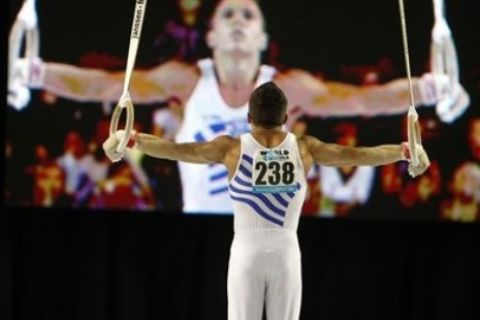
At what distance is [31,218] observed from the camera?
5.89 metres

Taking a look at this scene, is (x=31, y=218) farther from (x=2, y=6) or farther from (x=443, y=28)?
(x=443, y=28)

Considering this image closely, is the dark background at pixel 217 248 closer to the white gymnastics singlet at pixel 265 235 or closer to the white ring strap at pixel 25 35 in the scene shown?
the white ring strap at pixel 25 35

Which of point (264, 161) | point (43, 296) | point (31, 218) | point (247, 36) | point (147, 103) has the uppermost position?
point (247, 36)

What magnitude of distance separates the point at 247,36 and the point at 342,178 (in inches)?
41.4

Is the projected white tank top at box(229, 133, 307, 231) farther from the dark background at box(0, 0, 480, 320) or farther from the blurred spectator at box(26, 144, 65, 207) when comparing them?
the blurred spectator at box(26, 144, 65, 207)

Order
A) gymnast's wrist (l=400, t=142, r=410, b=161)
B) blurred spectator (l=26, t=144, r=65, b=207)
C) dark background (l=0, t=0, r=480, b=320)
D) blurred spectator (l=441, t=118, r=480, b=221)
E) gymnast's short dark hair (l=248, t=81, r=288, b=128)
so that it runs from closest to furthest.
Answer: gymnast's short dark hair (l=248, t=81, r=288, b=128), gymnast's wrist (l=400, t=142, r=410, b=161), blurred spectator (l=441, t=118, r=480, b=221), dark background (l=0, t=0, r=480, b=320), blurred spectator (l=26, t=144, r=65, b=207)

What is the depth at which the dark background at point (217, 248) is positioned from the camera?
17.6 feet

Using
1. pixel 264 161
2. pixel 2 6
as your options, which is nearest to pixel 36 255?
pixel 2 6

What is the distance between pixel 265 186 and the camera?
345 cm

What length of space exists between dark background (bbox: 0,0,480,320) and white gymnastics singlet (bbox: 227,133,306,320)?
2.01m

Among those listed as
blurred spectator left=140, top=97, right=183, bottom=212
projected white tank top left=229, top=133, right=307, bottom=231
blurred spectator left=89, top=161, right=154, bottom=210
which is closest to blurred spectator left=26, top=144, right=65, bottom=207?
blurred spectator left=89, top=161, right=154, bottom=210

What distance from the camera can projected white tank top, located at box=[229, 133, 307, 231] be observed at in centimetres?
345

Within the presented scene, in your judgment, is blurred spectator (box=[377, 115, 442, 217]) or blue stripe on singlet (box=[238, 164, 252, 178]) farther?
blurred spectator (box=[377, 115, 442, 217])

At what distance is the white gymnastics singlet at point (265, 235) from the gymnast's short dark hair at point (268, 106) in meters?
0.09
